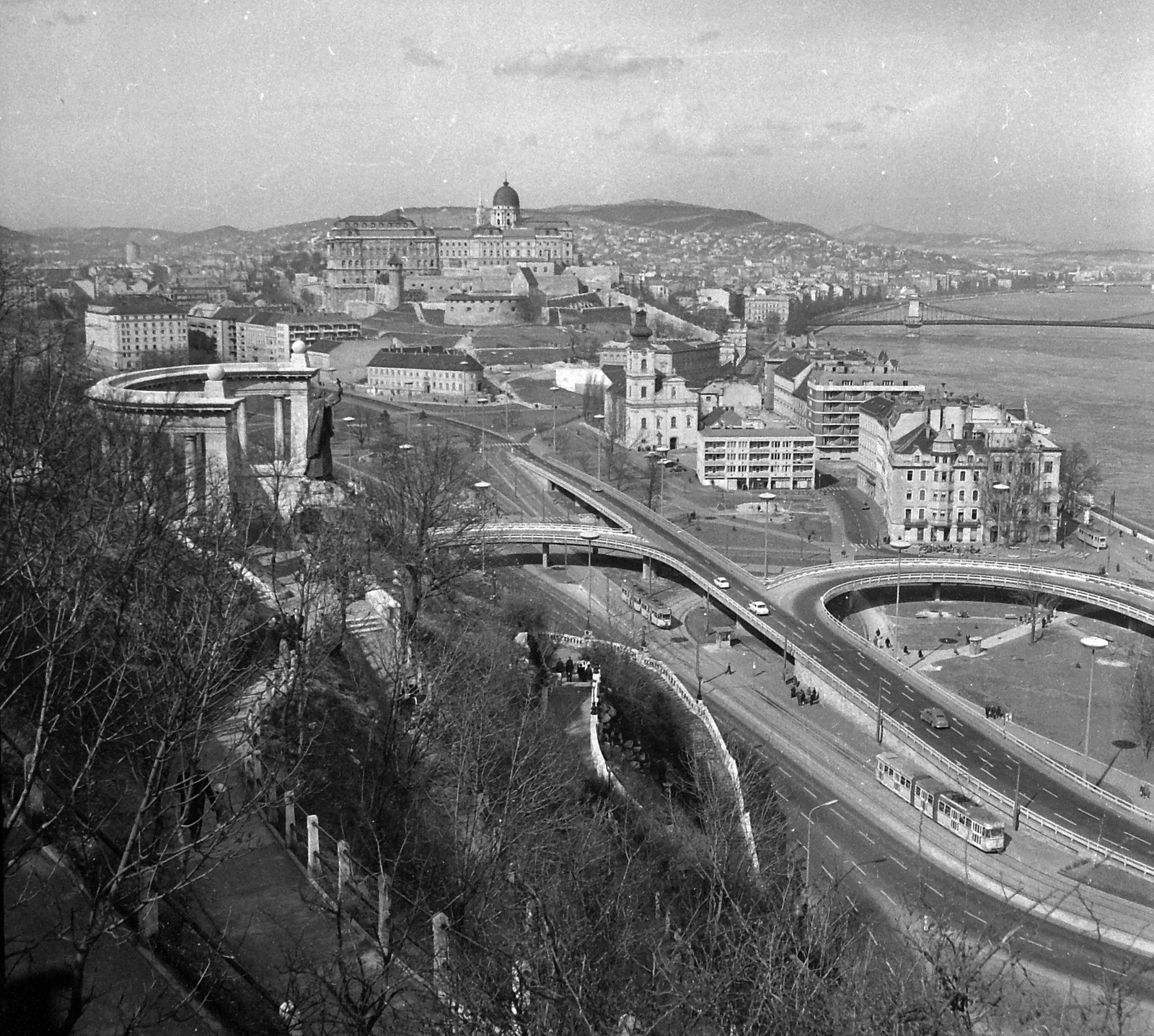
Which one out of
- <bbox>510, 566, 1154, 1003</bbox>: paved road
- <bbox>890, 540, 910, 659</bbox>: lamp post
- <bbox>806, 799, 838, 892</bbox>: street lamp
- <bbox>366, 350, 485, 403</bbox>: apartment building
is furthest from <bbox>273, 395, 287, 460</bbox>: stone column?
<bbox>366, 350, 485, 403</bbox>: apartment building

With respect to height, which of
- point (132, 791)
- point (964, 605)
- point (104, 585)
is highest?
point (104, 585)

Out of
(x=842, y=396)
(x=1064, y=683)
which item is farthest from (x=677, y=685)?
(x=842, y=396)

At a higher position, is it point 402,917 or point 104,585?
point 104,585

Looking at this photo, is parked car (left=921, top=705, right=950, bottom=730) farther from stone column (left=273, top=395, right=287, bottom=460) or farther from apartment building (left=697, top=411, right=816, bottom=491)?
apartment building (left=697, top=411, right=816, bottom=491)

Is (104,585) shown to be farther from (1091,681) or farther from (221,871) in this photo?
(1091,681)

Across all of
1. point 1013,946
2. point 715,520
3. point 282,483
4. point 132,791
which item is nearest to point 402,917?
point 132,791

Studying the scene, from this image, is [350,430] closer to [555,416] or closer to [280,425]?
[555,416]

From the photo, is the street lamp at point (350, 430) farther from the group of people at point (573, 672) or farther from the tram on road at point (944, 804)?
the tram on road at point (944, 804)
